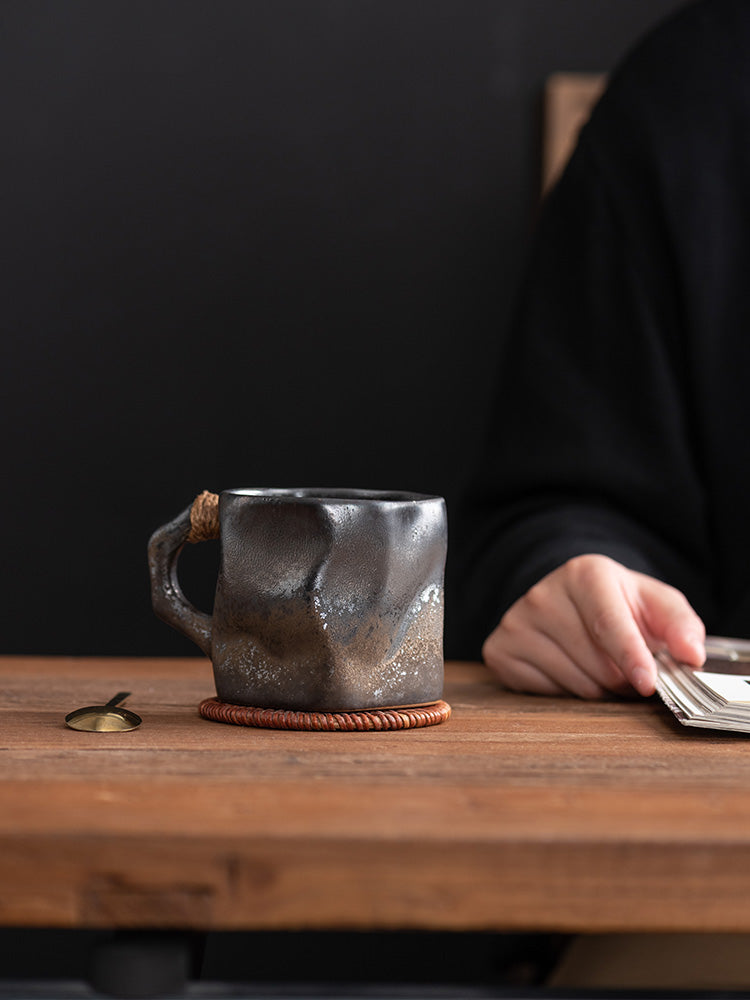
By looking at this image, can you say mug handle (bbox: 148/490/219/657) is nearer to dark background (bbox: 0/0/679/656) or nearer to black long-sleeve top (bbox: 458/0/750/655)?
black long-sleeve top (bbox: 458/0/750/655)

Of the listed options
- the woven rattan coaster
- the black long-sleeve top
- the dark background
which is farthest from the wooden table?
the dark background

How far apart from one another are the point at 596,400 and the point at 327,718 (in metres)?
0.68

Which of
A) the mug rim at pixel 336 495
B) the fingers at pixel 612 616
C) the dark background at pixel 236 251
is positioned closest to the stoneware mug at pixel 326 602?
the mug rim at pixel 336 495

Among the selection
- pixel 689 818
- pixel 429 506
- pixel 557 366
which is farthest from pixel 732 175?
pixel 689 818

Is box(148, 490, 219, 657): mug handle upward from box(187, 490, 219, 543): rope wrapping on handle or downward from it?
downward

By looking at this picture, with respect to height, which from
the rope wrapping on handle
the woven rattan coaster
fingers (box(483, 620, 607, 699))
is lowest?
fingers (box(483, 620, 607, 699))

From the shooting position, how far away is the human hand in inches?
25.8

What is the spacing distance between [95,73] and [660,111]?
0.84 m

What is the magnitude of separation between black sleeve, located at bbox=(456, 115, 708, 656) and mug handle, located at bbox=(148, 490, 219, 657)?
372 millimetres

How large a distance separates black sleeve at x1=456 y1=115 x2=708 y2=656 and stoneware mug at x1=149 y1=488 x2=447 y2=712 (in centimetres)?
37

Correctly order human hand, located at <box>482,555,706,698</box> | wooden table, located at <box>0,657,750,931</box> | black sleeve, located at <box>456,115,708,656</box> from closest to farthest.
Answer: wooden table, located at <box>0,657,750,931</box> < human hand, located at <box>482,555,706,698</box> < black sleeve, located at <box>456,115,708,656</box>

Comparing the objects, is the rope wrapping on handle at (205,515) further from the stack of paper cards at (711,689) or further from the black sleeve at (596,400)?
the black sleeve at (596,400)

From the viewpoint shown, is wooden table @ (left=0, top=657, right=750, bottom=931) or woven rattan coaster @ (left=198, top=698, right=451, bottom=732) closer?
wooden table @ (left=0, top=657, right=750, bottom=931)

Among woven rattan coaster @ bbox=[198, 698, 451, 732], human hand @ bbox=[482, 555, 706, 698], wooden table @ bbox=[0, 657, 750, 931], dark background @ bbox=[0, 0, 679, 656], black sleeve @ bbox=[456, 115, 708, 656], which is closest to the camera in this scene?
wooden table @ bbox=[0, 657, 750, 931]
